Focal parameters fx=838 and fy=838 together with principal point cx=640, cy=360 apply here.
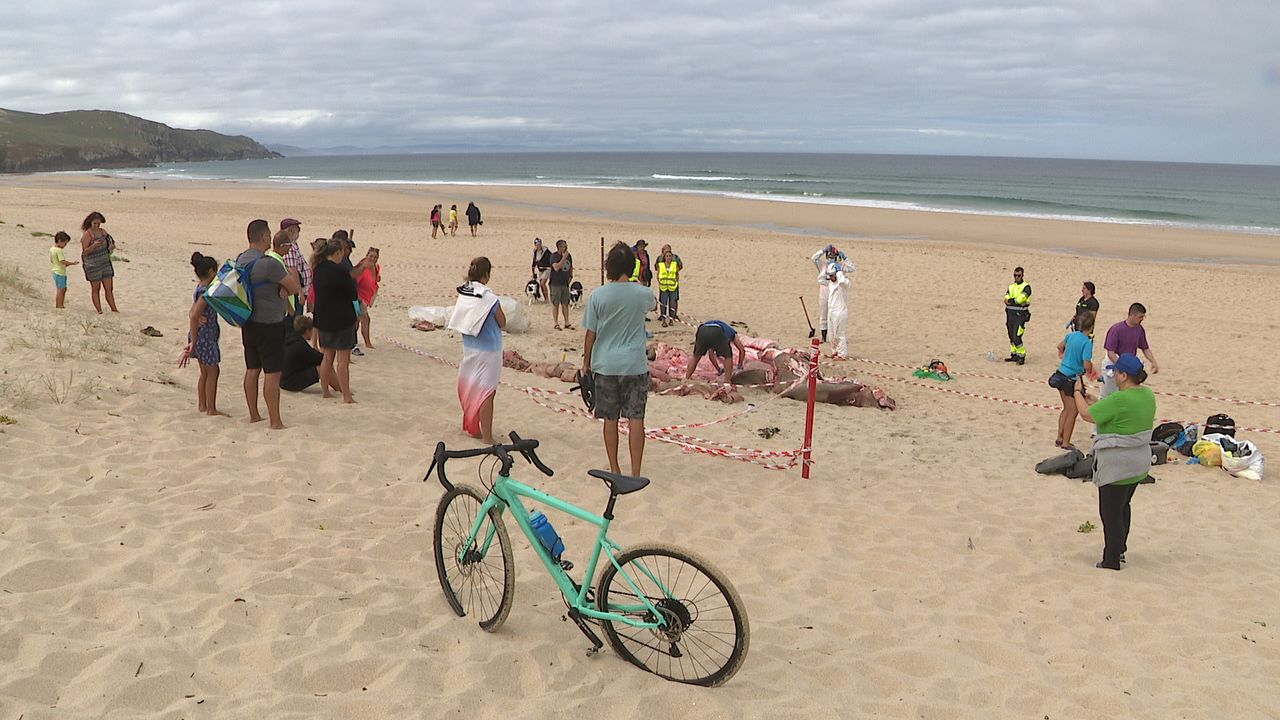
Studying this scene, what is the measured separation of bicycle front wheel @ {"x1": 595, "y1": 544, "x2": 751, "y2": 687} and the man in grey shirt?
13.8 feet

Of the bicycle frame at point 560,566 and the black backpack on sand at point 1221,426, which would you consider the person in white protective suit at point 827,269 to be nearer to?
the black backpack on sand at point 1221,426

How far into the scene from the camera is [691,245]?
26.2 meters

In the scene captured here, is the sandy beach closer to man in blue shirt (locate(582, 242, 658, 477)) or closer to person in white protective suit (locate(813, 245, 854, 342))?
man in blue shirt (locate(582, 242, 658, 477))

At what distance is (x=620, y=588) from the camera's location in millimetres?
3834

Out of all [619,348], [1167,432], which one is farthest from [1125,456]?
[1167,432]

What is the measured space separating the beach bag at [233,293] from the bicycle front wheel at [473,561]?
326 centimetres

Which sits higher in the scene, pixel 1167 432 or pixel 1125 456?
pixel 1125 456

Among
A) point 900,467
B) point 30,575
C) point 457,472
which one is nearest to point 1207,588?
point 900,467

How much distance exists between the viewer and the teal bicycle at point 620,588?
3.59 m

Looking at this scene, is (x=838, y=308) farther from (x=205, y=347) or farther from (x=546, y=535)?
(x=546, y=535)

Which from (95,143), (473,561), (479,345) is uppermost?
(95,143)

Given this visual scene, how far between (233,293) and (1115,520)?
266 inches

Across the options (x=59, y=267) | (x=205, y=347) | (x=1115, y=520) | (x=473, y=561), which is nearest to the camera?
(x=473, y=561)

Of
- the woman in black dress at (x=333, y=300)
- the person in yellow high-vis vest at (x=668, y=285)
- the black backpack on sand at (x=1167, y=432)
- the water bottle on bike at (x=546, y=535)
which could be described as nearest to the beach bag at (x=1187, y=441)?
the black backpack on sand at (x=1167, y=432)
